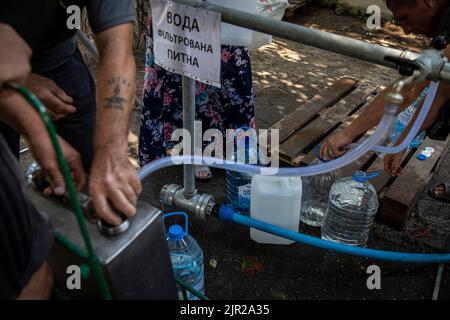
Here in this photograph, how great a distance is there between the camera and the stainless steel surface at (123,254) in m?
1.07

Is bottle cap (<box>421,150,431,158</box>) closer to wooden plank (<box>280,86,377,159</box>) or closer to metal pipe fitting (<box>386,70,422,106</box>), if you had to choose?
wooden plank (<box>280,86,377,159</box>)

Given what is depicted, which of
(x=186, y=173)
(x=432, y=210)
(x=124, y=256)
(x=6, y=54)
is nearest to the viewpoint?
(x=6, y=54)

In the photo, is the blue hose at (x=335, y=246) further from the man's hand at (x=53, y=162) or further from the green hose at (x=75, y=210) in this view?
the green hose at (x=75, y=210)

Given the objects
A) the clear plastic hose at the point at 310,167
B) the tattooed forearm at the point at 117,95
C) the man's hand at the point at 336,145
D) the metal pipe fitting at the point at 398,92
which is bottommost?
the man's hand at the point at 336,145

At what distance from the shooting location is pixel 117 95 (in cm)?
142

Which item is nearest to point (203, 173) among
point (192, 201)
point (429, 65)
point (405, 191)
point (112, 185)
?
point (192, 201)

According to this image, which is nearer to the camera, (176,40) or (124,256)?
(124,256)

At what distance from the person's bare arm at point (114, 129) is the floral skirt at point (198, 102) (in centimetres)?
104

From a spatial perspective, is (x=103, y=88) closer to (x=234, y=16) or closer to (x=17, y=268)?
(x=234, y=16)

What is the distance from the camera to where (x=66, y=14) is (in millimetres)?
1665

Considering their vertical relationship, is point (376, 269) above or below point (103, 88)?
below

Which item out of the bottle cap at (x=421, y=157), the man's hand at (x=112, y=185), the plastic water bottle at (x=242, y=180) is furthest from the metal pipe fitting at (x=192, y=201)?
the bottle cap at (x=421, y=157)

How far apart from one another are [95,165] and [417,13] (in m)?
1.54

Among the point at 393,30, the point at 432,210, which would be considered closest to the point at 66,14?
the point at 432,210
